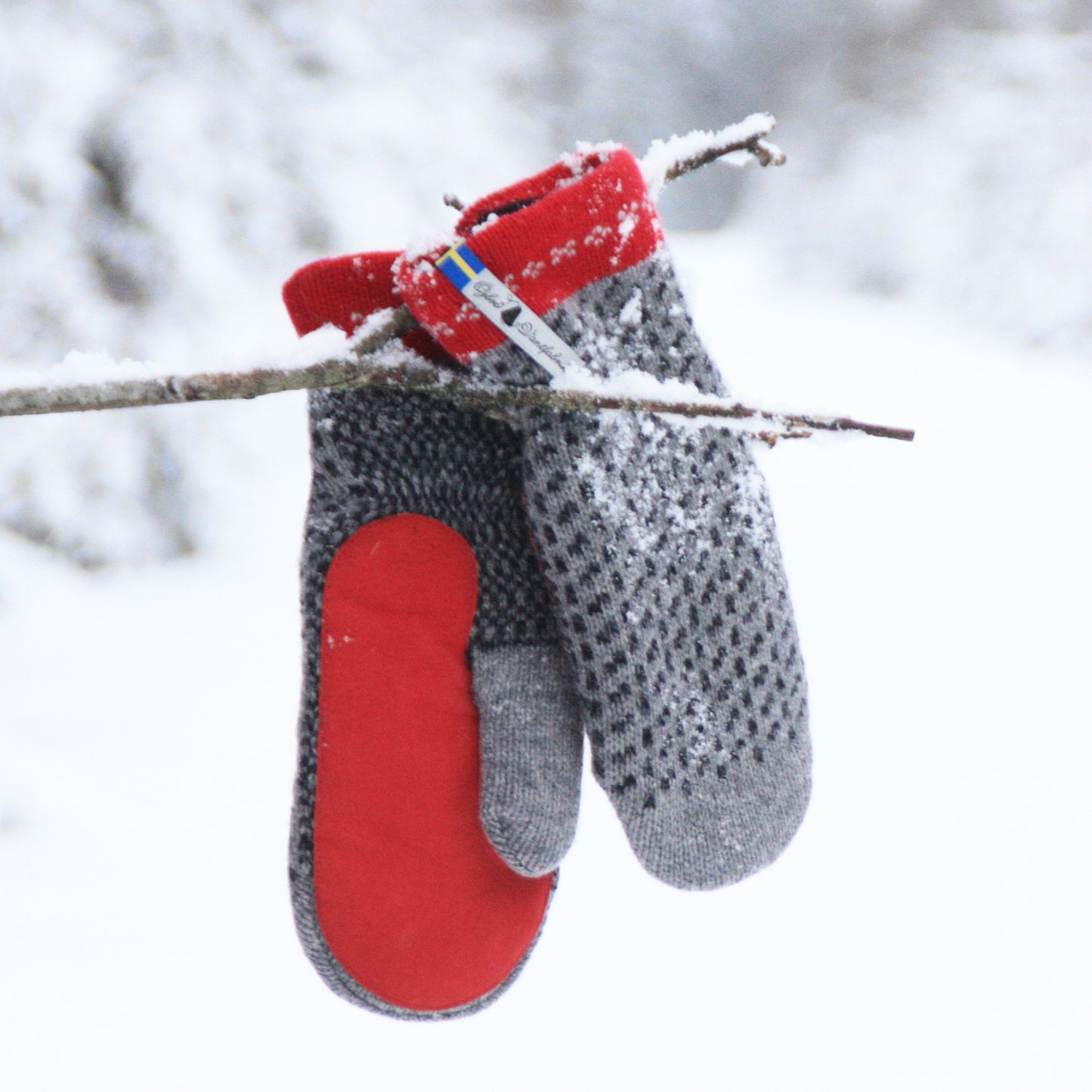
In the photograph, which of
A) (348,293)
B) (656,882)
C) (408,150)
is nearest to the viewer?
(348,293)

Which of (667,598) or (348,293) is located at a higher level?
(348,293)

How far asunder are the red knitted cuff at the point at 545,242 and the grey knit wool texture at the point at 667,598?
11 millimetres

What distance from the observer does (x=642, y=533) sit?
0.45 meters

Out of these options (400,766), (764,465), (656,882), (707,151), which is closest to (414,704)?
(400,766)

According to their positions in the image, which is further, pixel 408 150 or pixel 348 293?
pixel 408 150

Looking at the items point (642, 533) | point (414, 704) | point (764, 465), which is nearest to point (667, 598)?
point (642, 533)

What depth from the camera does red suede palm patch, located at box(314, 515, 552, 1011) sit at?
46 centimetres

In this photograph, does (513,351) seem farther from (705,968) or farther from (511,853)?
(705,968)

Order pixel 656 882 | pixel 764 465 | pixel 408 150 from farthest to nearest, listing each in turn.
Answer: pixel 764 465
pixel 408 150
pixel 656 882

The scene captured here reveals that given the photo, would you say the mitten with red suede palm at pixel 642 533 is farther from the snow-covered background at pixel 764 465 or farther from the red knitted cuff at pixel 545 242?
the snow-covered background at pixel 764 465

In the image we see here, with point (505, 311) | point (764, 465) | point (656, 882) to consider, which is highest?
point (764, 465)

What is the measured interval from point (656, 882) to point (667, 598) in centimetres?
60

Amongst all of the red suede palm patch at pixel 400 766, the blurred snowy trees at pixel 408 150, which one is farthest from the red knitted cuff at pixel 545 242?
the blurred snowy trees at pixel 408 150

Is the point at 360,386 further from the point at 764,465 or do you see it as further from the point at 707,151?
the point at 764,465
